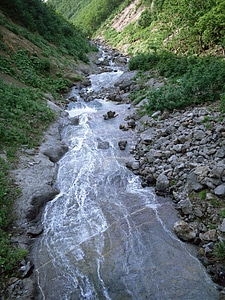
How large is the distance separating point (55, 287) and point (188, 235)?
3.90 m

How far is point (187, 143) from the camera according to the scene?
9594 mm

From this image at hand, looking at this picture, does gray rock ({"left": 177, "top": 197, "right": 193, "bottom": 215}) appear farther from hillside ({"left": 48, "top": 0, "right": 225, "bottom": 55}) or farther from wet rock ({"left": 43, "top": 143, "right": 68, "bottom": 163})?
hillside ({"left": 48, "top": 0, "right": 225, "bottom": 55})

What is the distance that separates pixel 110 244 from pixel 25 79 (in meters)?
15.0

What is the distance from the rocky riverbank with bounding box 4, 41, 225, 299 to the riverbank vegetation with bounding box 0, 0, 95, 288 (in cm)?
42

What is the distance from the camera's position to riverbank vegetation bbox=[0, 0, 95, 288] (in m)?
8.03

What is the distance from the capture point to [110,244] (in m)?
6.94

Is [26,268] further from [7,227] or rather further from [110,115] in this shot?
[110,115]

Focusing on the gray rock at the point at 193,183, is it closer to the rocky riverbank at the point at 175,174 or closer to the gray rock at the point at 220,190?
the rocky riverbank at the point at 175,174

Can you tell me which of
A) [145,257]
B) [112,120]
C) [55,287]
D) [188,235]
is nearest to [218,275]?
[188,235]

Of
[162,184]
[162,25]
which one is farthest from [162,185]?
[162,25]

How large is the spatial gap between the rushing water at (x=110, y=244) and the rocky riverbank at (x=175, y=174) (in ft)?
1.14

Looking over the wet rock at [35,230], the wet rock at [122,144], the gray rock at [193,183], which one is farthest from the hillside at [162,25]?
the wet rock at [35,230]

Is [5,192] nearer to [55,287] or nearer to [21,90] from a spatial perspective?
A: [55,287]

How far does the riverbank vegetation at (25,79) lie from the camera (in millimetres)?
8030
